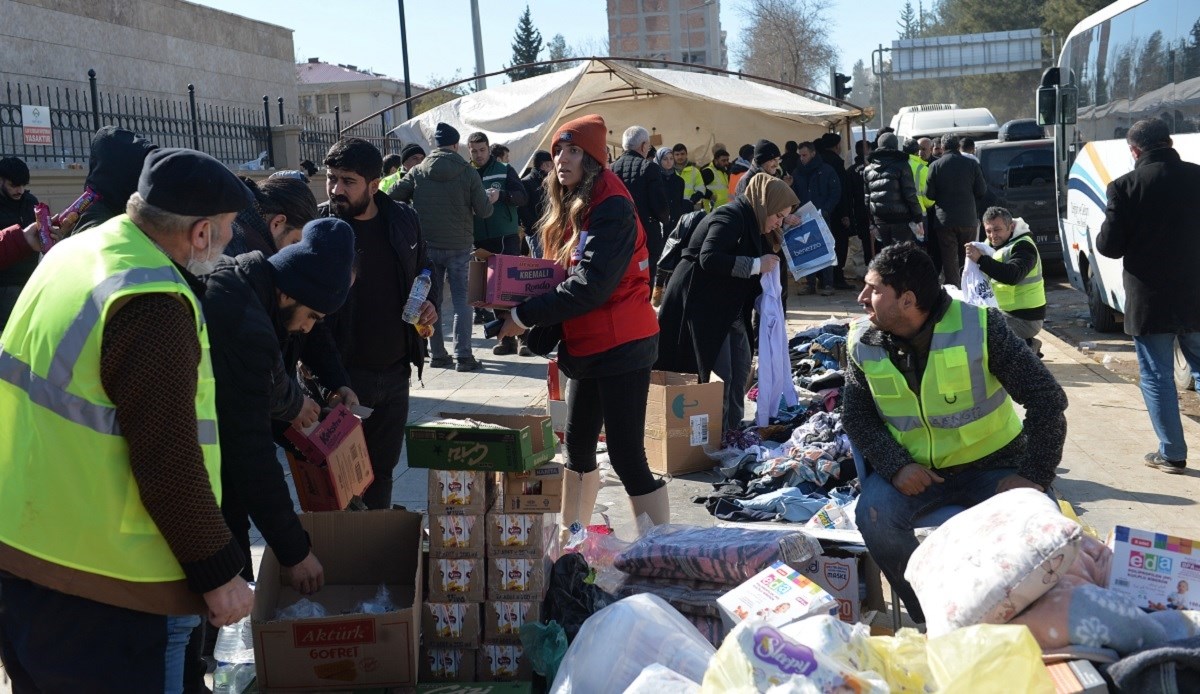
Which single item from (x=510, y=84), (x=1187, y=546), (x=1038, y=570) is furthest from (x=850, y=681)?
(x=510, y=84)

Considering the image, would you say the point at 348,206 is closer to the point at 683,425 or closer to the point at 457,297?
the point at 683,425

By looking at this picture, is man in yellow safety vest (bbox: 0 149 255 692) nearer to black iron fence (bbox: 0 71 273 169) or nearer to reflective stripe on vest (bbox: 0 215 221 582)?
reflective stripe on vest (bbox: 0 215 221 582)

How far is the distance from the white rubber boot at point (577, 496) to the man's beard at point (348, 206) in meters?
1.39

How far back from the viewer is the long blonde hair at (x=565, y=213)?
4.44 metres

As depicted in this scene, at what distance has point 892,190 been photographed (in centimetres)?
1277

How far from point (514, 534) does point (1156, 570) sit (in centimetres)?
193

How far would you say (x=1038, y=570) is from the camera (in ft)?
9.33

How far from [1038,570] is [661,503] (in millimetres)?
2095

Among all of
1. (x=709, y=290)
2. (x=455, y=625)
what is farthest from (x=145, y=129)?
(x=455, y=625)

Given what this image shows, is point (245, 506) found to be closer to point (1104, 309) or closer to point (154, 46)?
point (1104, 309)

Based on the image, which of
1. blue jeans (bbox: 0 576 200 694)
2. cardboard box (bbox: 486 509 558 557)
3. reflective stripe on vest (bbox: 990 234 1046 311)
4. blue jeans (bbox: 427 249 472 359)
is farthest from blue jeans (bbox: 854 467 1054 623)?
blue jeans (bbox: 427 249 472 359)

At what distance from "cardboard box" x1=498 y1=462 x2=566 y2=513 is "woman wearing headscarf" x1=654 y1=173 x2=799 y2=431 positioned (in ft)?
9.91

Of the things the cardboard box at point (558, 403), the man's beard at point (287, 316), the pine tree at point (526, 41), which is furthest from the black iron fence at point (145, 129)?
the pine tree at point (526, 41)

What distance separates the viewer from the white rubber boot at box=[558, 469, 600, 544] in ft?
15.9
